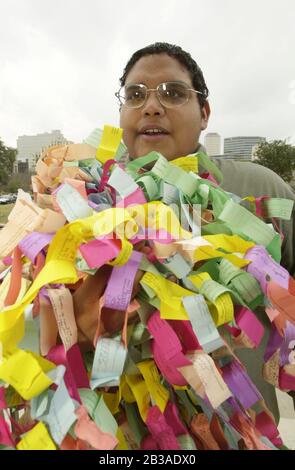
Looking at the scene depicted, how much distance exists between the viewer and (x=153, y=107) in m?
1.01

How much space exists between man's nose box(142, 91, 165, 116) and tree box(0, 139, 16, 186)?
22877 mm

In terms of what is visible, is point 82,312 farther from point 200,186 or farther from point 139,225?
point 200,186

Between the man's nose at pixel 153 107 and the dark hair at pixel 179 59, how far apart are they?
0.15 metres

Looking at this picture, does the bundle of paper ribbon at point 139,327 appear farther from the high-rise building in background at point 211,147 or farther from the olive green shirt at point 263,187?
the high-rise building in background at point 211,147

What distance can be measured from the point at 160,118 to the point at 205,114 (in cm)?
26

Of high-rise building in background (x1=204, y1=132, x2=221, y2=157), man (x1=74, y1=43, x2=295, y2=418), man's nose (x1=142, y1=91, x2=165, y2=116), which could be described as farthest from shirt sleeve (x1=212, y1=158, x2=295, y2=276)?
man's nose (x1=142, y1=91, x2=165, y2=116)

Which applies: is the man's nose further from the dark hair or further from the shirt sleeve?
the shirt sleeve

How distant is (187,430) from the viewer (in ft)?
2.09

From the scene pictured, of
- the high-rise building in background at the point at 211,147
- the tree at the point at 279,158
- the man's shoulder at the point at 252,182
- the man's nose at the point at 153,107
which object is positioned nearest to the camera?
the man's nose at the point at 153,107

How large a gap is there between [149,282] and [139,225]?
0.10 metres

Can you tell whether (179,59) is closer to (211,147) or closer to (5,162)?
(211,147)

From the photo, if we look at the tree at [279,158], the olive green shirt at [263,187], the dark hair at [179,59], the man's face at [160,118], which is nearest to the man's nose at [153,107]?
the man's face at [160,118]

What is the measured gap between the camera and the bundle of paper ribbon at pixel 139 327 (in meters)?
0.55
